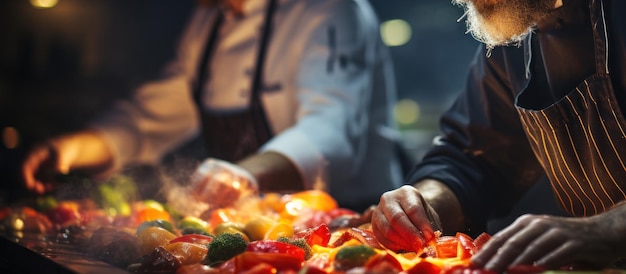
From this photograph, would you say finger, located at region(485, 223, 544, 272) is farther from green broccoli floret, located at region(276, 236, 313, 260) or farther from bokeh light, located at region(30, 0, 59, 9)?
bokeh light, located at region(30, 0, 59, 9)

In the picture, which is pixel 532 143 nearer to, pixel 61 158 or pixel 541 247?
pixel 541 247

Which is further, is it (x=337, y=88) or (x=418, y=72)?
(x=418, y=72)

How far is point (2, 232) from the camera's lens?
9.75 feet

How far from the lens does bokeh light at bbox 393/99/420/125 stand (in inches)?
499

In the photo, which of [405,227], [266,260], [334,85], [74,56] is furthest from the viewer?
[74,56]

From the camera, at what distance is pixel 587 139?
93.6 inches

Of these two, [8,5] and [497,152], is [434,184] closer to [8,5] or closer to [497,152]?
[497,152]

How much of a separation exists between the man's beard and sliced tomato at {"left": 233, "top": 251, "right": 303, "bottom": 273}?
1.22 m

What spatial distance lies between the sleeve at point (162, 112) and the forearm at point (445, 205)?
3110 mm

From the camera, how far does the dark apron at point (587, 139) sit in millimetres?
2266

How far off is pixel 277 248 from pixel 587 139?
1.19 metres

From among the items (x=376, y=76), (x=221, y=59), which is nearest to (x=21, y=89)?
(x=221, y=59)

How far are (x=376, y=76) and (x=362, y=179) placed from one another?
77 centimetres

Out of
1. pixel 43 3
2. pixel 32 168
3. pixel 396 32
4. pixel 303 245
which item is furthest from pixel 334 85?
pixel 43 3
